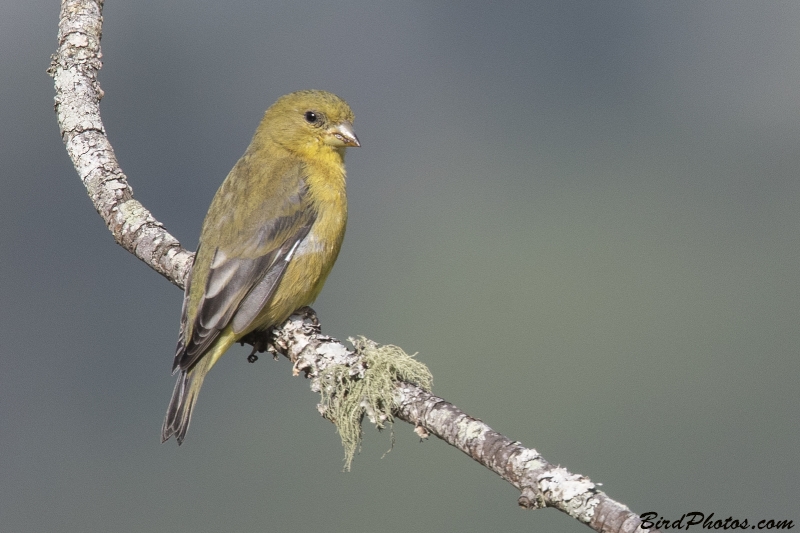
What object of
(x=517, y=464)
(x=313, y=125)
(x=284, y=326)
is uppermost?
(x=313, y=125)

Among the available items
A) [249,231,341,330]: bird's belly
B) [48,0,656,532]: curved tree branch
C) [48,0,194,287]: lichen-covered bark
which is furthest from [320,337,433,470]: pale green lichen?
[48,0,194,287]: lichen-covered bark

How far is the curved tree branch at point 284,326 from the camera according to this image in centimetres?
421

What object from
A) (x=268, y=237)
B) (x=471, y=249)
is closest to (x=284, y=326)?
(x=268, y=237)

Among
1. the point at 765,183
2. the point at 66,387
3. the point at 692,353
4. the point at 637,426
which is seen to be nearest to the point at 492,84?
the point at 765,183

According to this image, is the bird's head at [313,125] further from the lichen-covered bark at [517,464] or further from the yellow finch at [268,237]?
the lichen-covered bark at [517,464]

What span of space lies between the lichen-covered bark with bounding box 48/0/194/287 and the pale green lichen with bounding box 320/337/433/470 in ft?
5.71

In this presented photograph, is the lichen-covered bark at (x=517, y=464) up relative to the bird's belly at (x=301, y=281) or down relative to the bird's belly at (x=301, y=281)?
down

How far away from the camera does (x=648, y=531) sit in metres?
3.84

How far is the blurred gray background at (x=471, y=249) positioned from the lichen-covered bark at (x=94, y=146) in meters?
4.94

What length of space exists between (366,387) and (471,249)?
287 ft

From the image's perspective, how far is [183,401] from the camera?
249 inches

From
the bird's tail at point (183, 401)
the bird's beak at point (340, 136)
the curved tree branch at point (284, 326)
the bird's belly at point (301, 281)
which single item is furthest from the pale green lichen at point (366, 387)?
the bird's beak at point (340, 136)

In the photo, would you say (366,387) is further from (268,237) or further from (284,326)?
(268,237)

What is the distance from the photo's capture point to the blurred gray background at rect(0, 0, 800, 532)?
5822 cm
